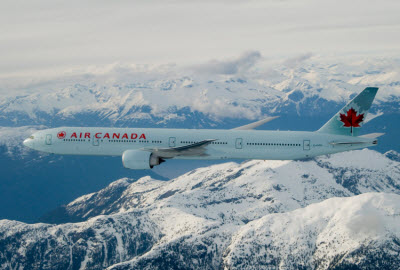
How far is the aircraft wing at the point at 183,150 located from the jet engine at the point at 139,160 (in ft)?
4.20

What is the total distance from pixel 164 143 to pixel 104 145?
11768 mm

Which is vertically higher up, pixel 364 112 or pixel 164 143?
pixel 364 112

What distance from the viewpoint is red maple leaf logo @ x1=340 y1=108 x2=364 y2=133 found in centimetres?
7544

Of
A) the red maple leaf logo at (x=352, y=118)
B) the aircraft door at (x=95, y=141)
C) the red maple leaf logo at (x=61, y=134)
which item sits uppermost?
the red maple leaf logo at (x=352, y=118)

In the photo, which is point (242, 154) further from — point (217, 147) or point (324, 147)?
point (324, 147)

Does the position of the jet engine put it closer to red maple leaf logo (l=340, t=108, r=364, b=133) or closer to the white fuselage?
the white fuselage

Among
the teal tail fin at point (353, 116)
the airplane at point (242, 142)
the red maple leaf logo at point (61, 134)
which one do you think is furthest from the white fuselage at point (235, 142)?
the red maple leaf logo at point (61, 134)

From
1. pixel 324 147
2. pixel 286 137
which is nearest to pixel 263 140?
pixel 286 137

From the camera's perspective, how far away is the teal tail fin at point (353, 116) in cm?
7444

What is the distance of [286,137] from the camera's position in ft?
254

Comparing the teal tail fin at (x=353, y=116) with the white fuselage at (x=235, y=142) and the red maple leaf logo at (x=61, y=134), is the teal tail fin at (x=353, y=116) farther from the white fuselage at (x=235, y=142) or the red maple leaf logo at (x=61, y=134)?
the red maple leaf logo at (x=61, y=134)

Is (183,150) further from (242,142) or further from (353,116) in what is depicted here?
(353,116)

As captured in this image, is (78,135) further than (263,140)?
Yes

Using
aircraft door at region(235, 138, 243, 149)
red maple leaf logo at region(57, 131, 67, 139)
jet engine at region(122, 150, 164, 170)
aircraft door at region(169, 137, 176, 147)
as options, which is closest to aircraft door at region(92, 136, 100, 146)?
red maple leaf logo at region(57, 131, 67, 139)
